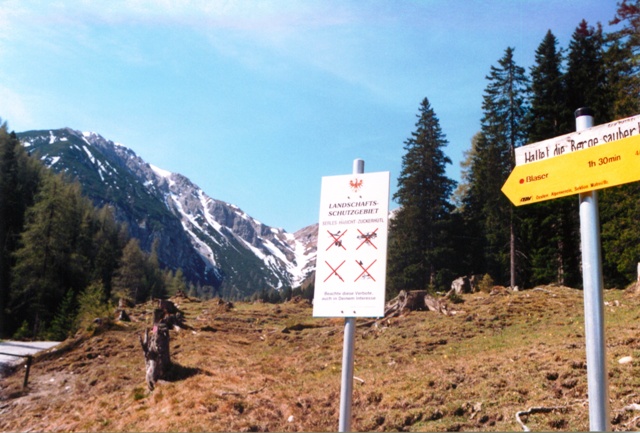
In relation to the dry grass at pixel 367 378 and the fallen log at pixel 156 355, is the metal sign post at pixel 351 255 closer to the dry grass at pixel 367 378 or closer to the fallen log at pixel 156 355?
the dry grass at pixel 367 378

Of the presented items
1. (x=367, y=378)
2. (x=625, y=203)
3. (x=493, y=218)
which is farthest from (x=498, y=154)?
(x=367, y=378)

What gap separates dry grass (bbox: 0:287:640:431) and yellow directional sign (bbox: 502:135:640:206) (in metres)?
5.04

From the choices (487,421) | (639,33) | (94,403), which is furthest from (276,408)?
(639,33)

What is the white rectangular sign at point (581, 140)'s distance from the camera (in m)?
3.79

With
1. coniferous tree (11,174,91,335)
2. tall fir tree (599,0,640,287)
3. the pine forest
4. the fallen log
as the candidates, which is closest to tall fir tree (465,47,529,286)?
the pine forest

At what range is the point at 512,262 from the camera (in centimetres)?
3475

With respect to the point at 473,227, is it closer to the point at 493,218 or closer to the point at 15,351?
the point at 493,218

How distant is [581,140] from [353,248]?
6.60ft

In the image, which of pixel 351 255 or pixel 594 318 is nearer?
pixel 594 318

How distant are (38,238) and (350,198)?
52176 mm

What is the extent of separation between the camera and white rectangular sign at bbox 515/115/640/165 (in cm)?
379

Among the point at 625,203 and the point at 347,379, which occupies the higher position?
the point at 625,203

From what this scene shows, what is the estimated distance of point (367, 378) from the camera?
13.0 meters

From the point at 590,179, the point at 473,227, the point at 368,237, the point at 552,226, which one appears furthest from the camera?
the point at 473,227
